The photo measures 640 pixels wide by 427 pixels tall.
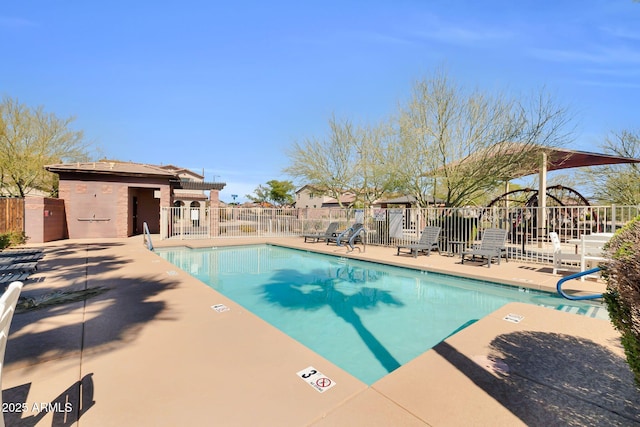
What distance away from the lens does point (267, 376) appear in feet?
8.98

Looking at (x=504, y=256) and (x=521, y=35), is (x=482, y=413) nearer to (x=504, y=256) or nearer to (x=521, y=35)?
(x=504, y=256)

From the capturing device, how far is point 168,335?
3658 mm

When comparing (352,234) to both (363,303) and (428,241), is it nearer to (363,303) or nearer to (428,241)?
(428,241)

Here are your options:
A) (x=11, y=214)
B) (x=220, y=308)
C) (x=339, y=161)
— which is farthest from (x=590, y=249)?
(x=11, y=214)

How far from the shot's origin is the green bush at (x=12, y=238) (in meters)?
9.90

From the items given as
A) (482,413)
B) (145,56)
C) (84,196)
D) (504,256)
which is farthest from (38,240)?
(504,256)

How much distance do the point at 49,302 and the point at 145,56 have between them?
1178cm

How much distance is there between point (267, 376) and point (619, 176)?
25650 mm

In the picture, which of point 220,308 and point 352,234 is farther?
point 352,234

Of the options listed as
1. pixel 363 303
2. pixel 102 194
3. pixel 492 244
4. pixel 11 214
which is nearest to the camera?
pixel 363 303

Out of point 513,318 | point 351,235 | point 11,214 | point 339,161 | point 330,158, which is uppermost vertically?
point 330,158

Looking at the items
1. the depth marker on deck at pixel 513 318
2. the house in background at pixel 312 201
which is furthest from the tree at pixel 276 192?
the depth marker on deck at pixel 513 318

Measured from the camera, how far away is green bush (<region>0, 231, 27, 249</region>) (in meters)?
9.90

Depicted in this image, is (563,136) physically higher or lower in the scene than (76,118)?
lower
